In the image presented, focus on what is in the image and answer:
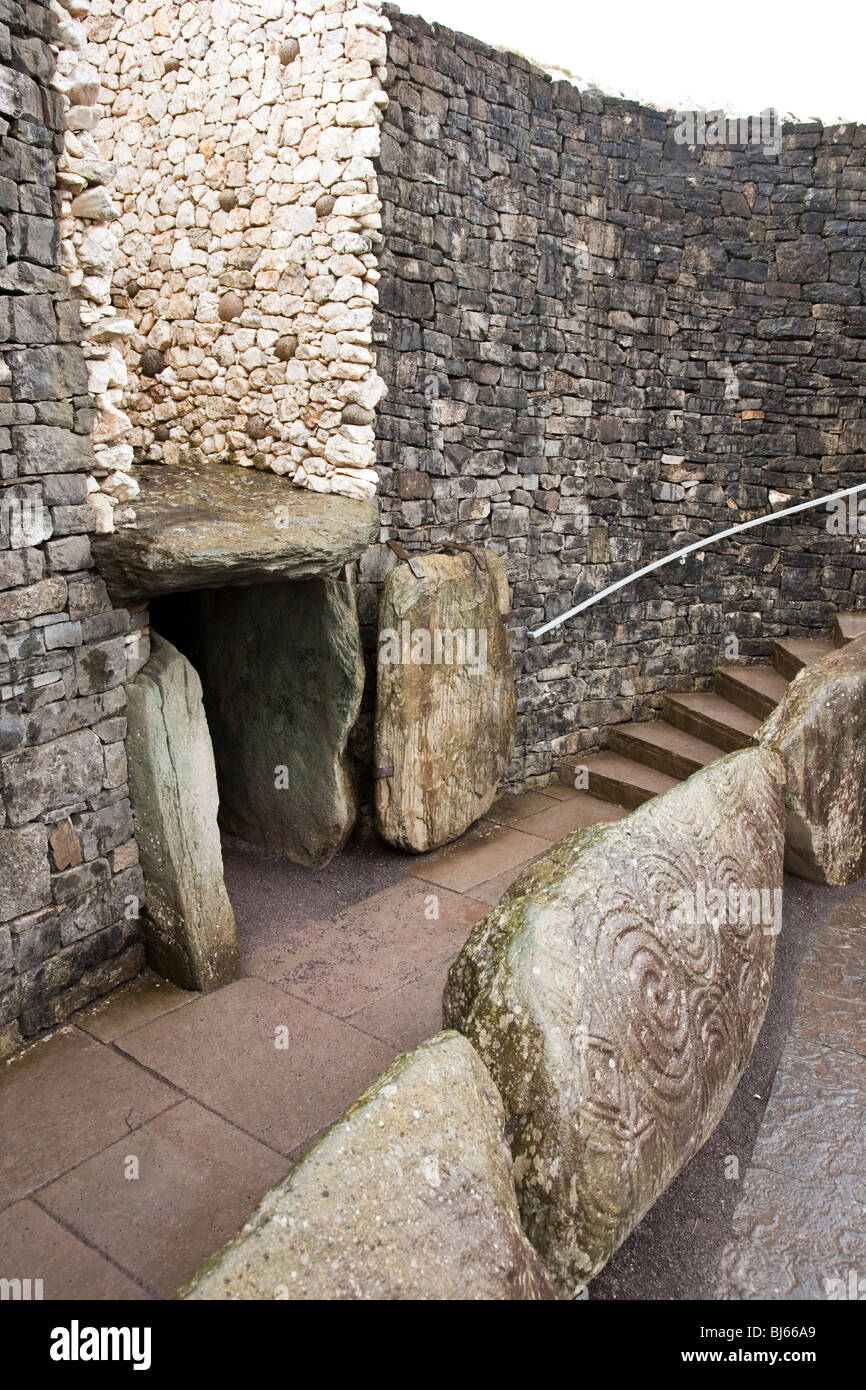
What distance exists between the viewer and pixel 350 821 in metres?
5.21

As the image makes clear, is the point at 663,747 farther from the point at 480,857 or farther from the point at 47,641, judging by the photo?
the point at 47,641

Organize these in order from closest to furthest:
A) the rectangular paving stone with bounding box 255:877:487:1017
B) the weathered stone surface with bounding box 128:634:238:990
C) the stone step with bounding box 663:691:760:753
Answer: the weathered stone surface with bounding box 128:634:238:990 < the rectangular paving stone with bounding box 255:877:487:1017 < the stone step with bounding box 663:691:760:753

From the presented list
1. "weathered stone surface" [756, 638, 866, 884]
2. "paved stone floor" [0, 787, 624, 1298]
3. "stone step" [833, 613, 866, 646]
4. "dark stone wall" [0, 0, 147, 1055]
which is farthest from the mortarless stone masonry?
"weathered stone surface" [756, 638, 866, 884]

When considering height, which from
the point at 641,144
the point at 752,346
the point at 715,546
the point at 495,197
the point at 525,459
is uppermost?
the point at 641,144

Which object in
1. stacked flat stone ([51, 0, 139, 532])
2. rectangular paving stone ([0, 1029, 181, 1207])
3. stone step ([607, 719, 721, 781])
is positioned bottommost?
rectangular paving stone ([0, 1029, 181, 1207])

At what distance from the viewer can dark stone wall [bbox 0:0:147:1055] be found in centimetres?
342

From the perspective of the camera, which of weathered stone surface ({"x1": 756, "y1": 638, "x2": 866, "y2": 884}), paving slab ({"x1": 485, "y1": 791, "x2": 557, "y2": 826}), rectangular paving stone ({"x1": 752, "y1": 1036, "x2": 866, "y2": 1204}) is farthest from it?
paving slab ({"x1": 485, "y1": 791, "x2": 557, "y2": 826})

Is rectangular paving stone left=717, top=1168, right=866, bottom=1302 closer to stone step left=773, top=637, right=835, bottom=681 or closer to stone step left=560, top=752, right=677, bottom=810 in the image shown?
stone step left=560, top=752, right=677, bottom=810

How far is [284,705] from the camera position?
520 centimetres

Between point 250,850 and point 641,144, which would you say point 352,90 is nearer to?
point 641,144

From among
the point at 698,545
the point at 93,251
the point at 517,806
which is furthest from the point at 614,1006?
the point at 698,545

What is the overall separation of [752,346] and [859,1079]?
505 cm

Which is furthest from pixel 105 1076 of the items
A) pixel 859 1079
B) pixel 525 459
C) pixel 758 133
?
pixel 758 133

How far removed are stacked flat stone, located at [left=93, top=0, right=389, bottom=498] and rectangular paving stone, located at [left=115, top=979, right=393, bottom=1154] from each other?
8.43 feet
